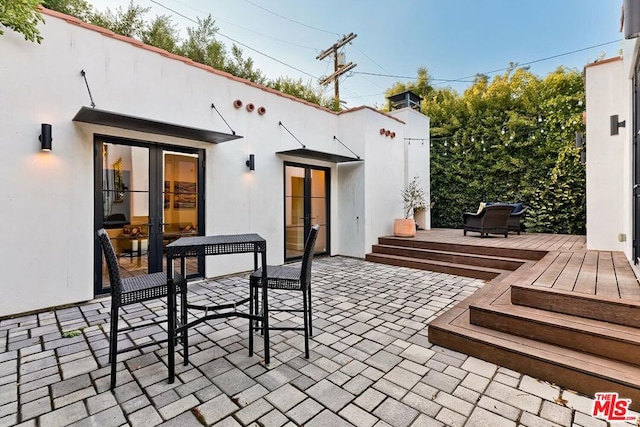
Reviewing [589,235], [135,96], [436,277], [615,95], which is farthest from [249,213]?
[615,95]

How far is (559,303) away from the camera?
2.62 meters

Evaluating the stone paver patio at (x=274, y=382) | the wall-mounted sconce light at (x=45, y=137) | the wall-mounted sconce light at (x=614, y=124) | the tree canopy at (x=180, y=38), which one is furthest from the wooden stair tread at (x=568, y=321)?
the tree canopy at (x=180, y=38)

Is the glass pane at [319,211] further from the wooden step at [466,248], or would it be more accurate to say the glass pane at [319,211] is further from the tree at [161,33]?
the tree at [161,33]

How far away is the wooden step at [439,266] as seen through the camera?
520 cm

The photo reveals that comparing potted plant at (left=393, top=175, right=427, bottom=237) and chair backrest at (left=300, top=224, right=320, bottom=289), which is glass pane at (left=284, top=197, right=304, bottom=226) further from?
chair backrest at (left=300, top=224, right=320, bottom=289)

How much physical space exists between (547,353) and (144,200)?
5.09 metres

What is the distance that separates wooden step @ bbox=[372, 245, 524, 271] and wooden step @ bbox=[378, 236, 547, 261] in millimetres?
114

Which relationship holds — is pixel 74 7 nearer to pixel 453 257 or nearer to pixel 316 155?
pixel 316 155

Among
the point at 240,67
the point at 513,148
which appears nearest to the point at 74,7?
the point at 240,67

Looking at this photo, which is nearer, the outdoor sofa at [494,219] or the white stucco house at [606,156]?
the white stucco house at [606,156]

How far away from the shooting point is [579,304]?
8.30 ft

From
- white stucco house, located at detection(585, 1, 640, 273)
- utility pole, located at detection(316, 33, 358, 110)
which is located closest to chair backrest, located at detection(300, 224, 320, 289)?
white stucco house, located at detection(585, 1, 640, 273)

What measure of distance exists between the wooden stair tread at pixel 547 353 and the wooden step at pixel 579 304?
1.31 ft

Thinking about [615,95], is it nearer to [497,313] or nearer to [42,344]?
[497,313]
